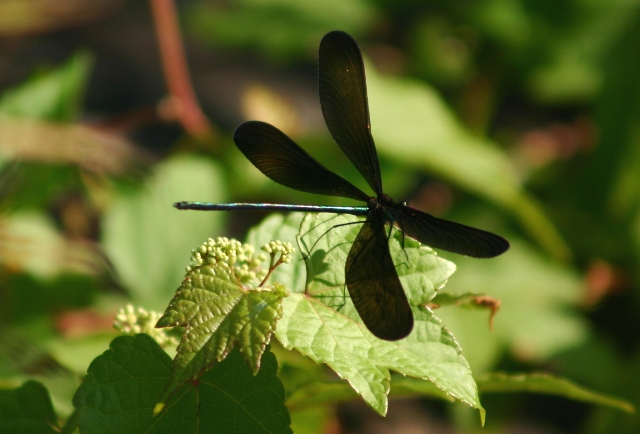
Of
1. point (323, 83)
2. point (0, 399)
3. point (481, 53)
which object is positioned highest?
point (481, 53)

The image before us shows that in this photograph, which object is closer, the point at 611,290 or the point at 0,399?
the point at 0,399

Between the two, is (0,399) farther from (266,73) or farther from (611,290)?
(266,73)

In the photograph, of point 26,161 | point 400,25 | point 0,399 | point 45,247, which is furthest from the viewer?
point 400,25

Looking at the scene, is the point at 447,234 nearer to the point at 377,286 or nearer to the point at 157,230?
the point at 377,286

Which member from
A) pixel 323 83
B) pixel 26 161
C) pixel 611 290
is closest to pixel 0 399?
pixel 323 83

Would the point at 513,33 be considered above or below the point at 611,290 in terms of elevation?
above

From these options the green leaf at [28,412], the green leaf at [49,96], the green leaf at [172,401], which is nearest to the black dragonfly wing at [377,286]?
the green leaf at [172,401]

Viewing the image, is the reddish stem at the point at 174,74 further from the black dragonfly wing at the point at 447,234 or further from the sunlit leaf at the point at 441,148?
the black dragonfly wing at the point at 447,234
